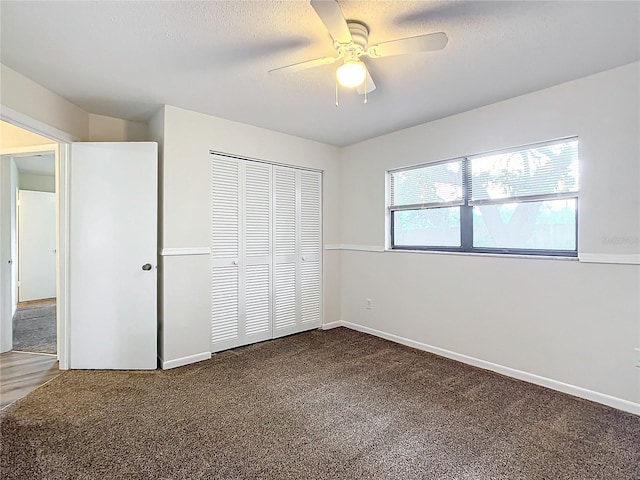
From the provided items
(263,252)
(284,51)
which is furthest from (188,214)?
(284,51)

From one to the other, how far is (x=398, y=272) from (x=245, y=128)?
231cm

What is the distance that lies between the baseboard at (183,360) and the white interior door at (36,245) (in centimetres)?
451

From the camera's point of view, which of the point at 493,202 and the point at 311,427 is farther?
the point at 493,202

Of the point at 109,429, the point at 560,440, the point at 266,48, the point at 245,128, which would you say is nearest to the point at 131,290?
the point at 109,429

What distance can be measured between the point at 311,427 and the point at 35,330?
4.07m

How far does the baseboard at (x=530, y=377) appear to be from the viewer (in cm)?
234

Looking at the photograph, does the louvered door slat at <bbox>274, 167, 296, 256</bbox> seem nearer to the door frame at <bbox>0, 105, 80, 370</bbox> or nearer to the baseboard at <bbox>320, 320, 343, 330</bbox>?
the baseboard at <bbox>320, 320, 343, 330</bbox>

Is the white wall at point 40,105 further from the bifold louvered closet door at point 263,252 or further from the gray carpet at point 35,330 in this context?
the gray carpet at point 35,330

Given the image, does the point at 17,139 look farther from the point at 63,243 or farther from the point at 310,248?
the point at 310,248

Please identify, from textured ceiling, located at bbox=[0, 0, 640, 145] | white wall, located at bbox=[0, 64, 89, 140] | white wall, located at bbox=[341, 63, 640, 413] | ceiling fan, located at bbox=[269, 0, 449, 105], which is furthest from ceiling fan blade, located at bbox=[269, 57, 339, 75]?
white wall, located at bbox=[0, 64, 89, 140]

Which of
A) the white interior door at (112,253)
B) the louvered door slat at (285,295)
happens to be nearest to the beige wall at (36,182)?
the white interior door at (112,253)

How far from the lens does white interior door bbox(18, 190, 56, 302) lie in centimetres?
585

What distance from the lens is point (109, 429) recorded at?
82.1 inches

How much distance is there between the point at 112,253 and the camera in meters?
3.00
